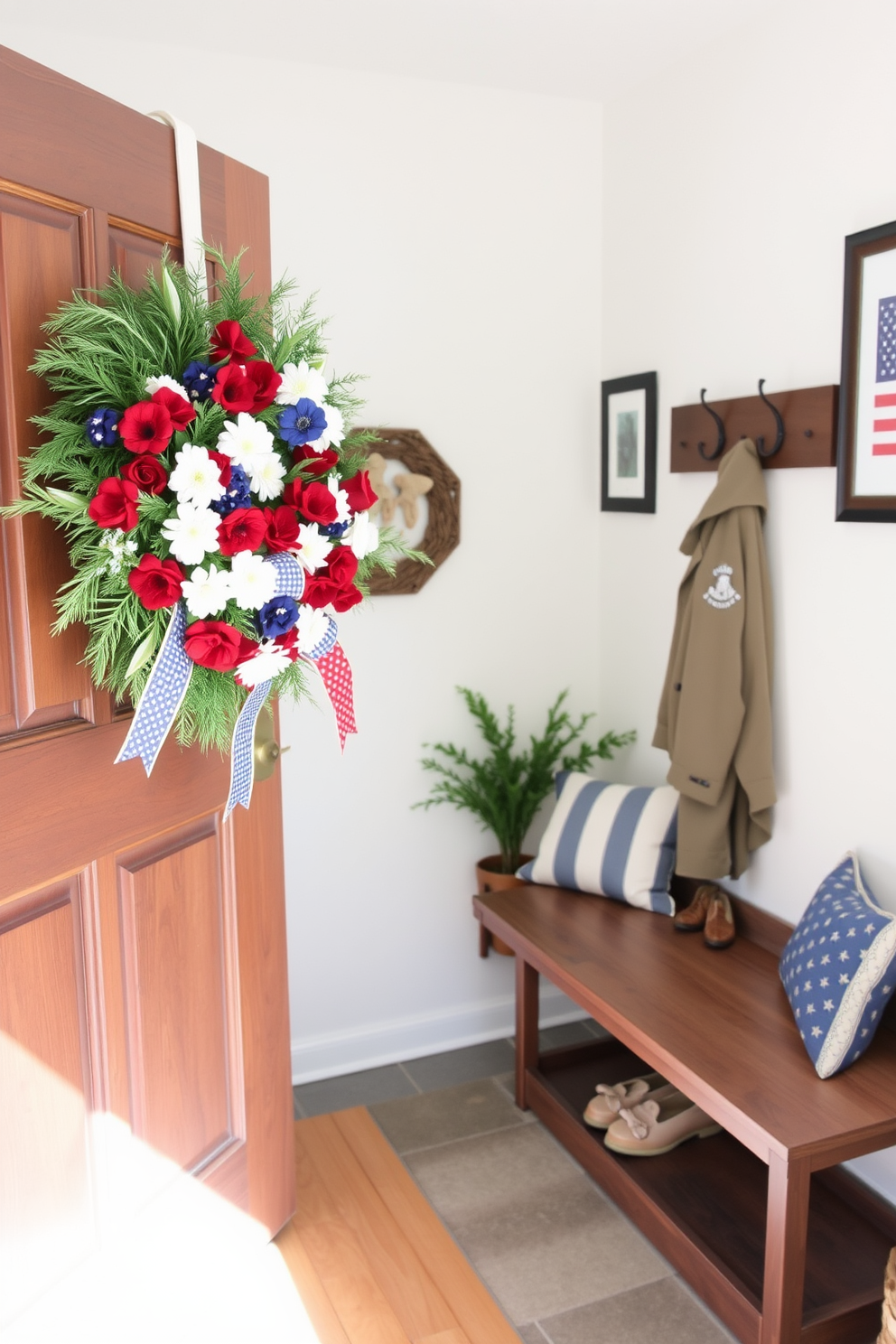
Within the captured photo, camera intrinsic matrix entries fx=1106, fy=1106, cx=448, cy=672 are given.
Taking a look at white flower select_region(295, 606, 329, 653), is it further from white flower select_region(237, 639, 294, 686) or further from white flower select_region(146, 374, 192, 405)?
white flower select_region(146, 374, 192, 405)

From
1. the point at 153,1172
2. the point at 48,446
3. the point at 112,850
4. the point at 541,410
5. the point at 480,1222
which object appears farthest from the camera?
the point at 541,410

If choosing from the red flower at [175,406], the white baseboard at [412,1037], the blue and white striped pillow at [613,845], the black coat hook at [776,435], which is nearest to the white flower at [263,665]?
the red flower at [175,406]

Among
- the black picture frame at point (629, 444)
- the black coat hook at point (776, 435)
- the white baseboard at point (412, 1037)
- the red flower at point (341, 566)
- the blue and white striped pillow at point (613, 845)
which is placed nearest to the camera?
the red flower at point (341, 566)

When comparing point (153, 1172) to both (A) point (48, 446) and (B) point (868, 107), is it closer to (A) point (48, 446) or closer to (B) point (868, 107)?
(A) point (48, 446)

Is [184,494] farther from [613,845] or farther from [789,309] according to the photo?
[613,845]

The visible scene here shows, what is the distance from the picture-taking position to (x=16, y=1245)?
Result: 5.25ft

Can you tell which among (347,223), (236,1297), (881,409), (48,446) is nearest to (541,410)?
(347,223)

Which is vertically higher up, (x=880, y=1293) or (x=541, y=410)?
(x=541, y=410)

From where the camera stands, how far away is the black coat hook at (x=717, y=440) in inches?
101

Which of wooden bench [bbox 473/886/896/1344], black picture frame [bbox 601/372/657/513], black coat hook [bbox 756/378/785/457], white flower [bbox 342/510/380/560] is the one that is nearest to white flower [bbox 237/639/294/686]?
white flower [bbox 342/510/380/560]

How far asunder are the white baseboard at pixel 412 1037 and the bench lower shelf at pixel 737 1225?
20.7 inches

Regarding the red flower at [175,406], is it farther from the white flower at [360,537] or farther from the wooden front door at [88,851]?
the white flower at [360,537]

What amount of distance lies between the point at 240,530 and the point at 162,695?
0.83 ft

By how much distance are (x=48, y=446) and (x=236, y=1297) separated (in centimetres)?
163
